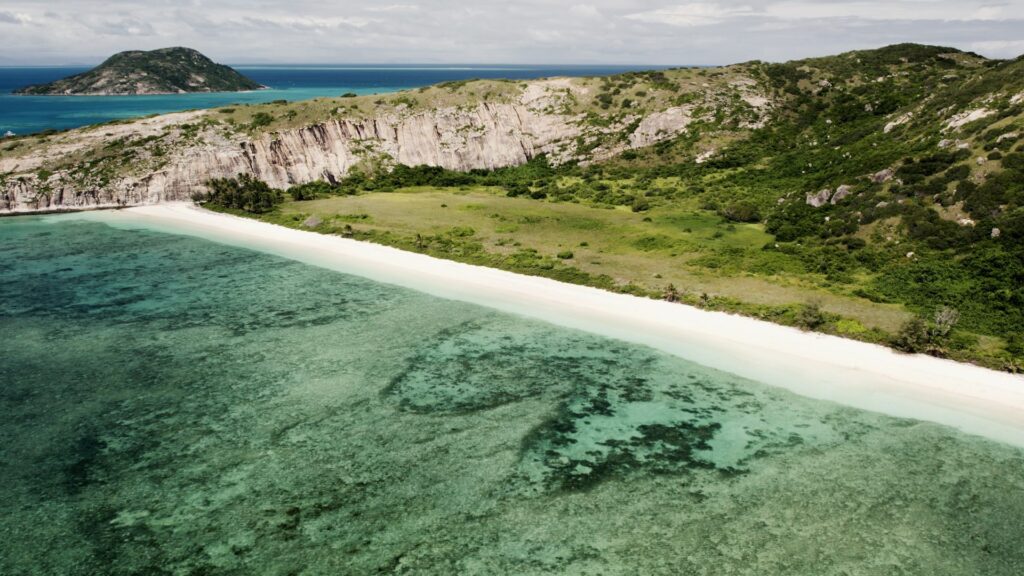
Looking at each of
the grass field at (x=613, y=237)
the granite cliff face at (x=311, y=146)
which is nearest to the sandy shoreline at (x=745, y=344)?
the grass field at (x=613, y=237)

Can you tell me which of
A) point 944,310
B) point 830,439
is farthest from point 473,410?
point 944,310

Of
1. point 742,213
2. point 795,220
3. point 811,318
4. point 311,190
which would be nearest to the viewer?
point 811,318

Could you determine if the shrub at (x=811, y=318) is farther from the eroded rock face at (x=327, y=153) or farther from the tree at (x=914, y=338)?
the eroded rock face at (x=327, y=153)

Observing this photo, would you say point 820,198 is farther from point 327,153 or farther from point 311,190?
point 327,153

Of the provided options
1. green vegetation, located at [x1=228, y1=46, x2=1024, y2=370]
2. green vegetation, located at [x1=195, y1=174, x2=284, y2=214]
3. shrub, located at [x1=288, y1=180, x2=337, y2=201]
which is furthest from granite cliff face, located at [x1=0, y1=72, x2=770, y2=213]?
green vegetation, located at [x1=228, y1=46, x2=1024, y2=370]

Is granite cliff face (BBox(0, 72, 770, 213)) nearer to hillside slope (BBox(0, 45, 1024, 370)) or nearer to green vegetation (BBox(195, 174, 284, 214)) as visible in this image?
hillside slope (BBox(0, 45, 1024, 370))

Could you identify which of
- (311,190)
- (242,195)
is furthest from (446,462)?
(311,190)

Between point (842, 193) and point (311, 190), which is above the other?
point (842, 193)

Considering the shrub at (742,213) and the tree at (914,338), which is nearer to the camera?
the tree at (914,338)
